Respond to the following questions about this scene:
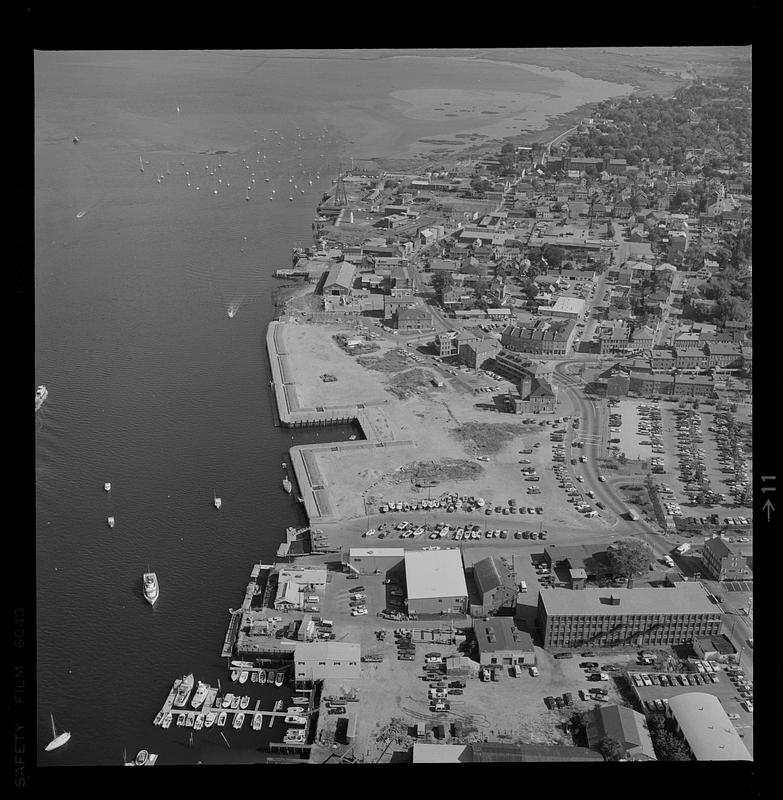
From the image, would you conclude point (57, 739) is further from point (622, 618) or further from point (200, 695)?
point (622, 618)

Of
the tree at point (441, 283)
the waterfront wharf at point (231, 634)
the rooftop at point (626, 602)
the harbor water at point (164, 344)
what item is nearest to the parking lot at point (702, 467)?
the rooftop at point (626, 602)

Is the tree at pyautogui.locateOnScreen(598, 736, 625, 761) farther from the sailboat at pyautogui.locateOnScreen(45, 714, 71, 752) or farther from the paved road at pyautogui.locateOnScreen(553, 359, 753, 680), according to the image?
the sailboat at pyautogui.locateOnScreen(45, 714, 71, 752)

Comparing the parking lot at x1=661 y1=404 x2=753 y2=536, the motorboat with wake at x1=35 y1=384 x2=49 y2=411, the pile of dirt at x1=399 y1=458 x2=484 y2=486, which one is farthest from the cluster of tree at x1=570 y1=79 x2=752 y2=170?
the motorboat with wake at x1=35 y1=384 x2=49 y2=411

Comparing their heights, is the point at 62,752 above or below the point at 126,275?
below

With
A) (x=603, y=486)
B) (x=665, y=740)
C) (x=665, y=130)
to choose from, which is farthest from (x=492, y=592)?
(x=665, y=130)
